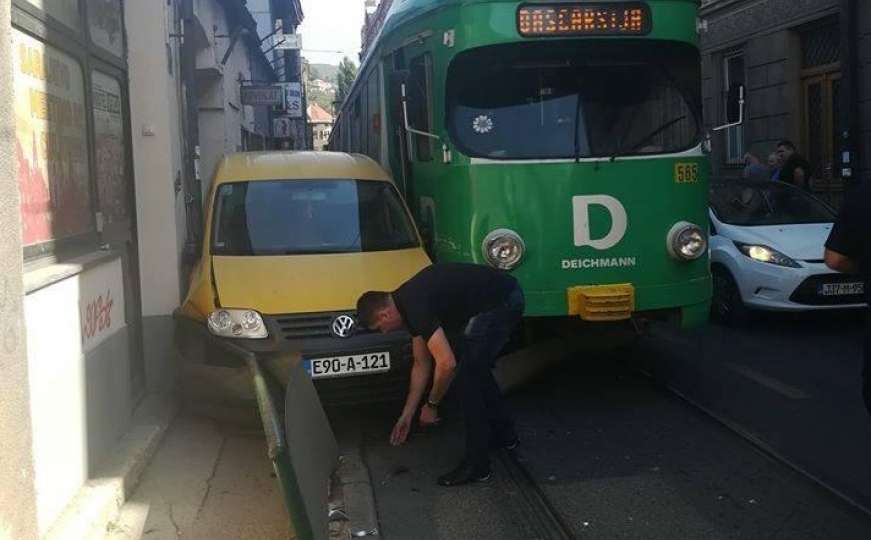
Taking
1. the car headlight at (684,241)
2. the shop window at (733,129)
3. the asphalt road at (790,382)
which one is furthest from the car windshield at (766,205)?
the shop window at (733,129)

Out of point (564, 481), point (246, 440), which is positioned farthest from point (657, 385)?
point (246, 440)

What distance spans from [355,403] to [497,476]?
3.74 feet

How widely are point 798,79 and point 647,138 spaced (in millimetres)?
10820

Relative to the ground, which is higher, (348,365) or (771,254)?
(771,254)

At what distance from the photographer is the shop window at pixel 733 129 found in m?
18.6

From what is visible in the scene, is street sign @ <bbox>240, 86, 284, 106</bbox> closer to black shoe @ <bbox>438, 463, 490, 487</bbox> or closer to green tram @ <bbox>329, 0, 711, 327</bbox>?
green tram @ <bbox>329, 0, 711, 327</bbox>

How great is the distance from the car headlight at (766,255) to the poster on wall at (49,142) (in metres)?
6.50

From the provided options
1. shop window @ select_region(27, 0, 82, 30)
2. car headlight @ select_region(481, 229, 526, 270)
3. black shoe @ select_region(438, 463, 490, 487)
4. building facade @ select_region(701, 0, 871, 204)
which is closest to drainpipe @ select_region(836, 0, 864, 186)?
building facade @ select_region(701, 0, 871, 204)

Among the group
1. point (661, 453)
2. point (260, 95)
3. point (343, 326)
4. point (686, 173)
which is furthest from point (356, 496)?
point (260, 95)

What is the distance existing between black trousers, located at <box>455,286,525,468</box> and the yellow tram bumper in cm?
104

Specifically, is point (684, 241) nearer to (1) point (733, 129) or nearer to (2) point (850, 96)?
(2) point (850, 96)

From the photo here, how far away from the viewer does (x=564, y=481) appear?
5.48 meters

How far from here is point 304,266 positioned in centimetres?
671

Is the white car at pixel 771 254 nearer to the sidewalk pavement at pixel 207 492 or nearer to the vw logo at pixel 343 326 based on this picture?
the vw logo at pixel 343 326
